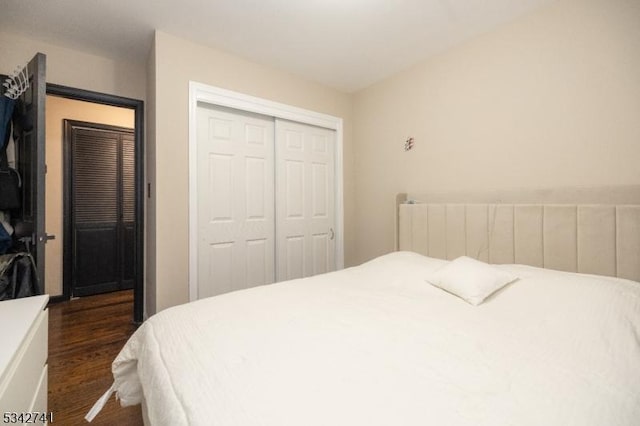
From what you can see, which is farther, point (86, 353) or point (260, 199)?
Result: point (260, 199)

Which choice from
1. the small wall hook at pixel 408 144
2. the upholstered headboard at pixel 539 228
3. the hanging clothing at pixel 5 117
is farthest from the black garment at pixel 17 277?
the small wall hook at pixel 408 144

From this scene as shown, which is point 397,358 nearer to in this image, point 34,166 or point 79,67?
point 34,166

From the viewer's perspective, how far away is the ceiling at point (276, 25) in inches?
70.7

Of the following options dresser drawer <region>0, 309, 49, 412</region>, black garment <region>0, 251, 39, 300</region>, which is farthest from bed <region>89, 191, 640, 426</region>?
black garment <region>0, 251, 39, 300</region>

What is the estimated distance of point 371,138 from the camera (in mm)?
2998

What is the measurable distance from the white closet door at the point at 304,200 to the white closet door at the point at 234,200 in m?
0.10

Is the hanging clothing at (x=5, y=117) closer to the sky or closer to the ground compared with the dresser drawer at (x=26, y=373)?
closer to the sky

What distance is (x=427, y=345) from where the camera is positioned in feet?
3.29

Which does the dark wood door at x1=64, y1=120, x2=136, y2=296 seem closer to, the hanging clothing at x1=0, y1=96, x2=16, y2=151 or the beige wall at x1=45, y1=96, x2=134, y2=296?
the beige wall at x1=45, y1=96, x2=134, y2=296

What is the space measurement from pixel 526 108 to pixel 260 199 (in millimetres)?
2189

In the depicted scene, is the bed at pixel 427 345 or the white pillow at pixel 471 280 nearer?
the bed at pixel 427 345

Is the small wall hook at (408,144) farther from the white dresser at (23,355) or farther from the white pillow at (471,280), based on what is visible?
the white dresser at (23,355)

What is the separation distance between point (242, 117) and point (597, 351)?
8.80ft

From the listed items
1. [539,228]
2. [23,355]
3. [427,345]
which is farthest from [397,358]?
[539,228]
